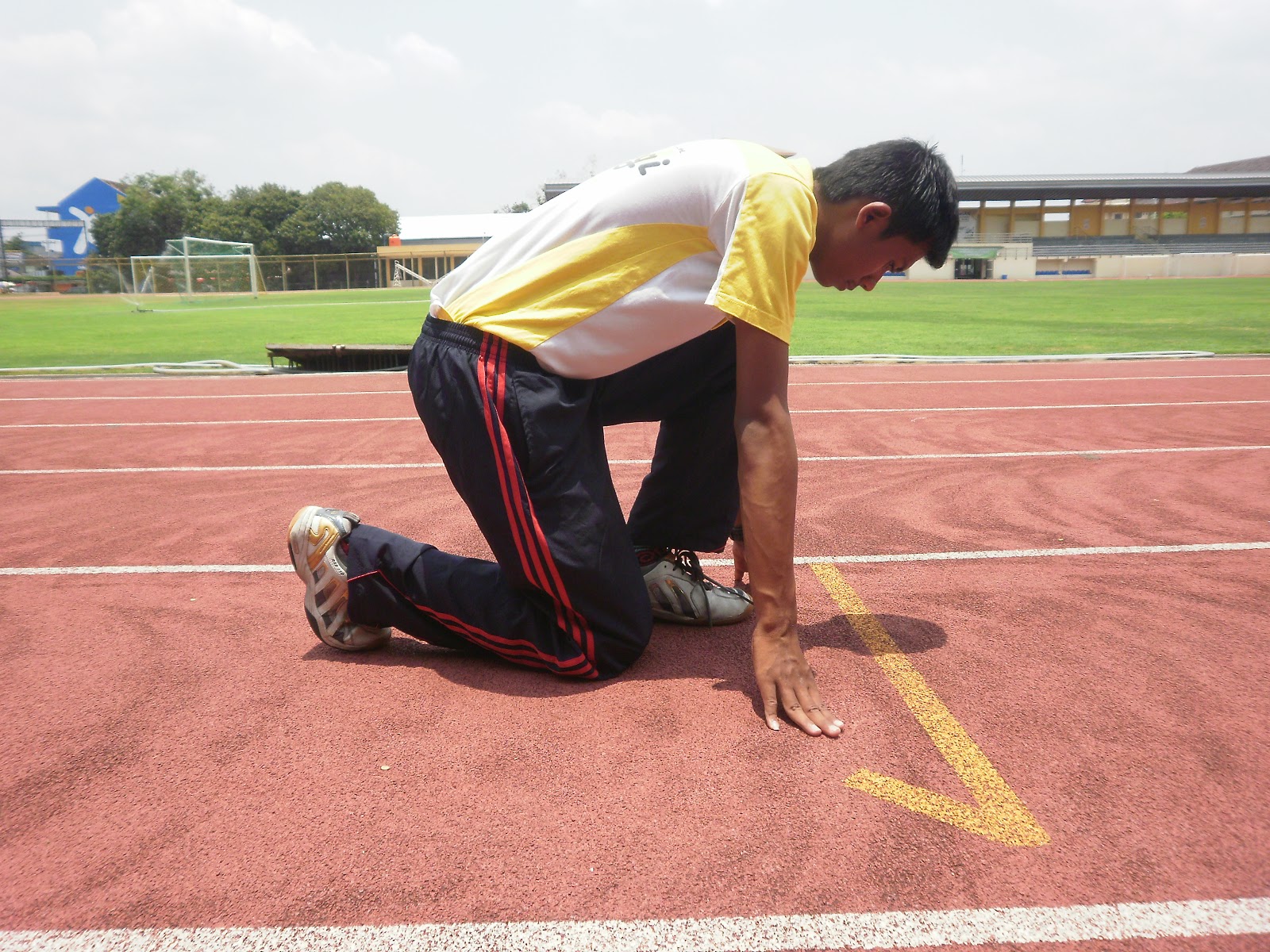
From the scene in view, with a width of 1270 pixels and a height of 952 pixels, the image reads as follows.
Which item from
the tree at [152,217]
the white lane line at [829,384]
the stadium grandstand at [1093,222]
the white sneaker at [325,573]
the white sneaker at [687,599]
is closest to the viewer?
the white sneaker at [325,573]

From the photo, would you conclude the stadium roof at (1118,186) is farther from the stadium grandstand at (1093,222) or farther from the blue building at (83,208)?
the blue building at (83,208)

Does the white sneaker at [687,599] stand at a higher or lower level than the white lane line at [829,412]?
lower

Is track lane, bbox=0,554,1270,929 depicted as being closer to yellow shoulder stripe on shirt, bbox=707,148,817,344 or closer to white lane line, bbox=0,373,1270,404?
yellow shoulder stripe on shirt, bbox=707,148,817,344

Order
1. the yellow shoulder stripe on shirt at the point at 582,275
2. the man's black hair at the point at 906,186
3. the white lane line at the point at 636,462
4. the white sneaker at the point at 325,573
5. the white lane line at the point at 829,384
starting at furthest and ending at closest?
the white lane line at the point at 829,384 → the white lane line at the point at 636,462 → the white sneaker at the point at 325,573 → the yellow shoulder stripe on shirt at the point at 582,275 → the man's black hair at the point at 906,186

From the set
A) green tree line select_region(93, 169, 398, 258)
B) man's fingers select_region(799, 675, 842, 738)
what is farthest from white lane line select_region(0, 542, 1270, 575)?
green tree line select_region(93, 169, 398, 258)

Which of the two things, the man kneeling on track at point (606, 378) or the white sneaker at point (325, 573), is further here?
the white sneaker at point (325, 573)

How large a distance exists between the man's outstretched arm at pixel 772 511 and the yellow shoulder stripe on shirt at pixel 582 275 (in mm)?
337

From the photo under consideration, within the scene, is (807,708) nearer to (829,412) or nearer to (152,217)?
(829,412)

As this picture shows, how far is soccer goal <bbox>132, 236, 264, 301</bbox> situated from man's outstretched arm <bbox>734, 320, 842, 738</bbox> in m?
33.4

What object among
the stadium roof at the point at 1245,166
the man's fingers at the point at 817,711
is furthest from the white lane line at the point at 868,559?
the stadium roof at the point at 1245,166

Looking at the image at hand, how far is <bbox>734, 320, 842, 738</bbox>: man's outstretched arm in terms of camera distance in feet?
7.11

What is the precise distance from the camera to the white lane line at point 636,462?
5387 millimetres

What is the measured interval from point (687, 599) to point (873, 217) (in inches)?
54.1

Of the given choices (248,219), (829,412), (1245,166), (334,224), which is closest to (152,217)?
(248,219)
